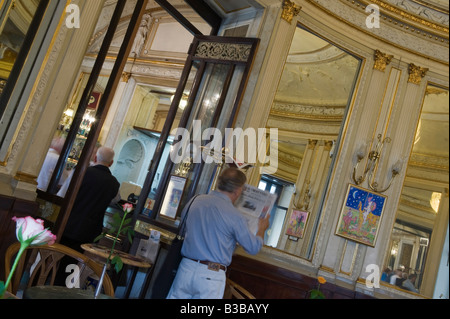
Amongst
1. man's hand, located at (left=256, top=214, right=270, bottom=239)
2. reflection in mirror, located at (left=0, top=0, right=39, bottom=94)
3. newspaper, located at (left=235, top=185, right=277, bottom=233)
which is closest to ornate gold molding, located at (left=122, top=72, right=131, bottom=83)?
reflection in mirror, located at (left=0, top=0, right=39, bottom=94)

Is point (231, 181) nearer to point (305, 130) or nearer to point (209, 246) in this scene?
point (209, 246)

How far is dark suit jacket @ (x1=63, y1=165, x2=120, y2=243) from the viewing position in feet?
14.6

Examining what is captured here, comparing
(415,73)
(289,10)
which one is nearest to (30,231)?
(289,10)

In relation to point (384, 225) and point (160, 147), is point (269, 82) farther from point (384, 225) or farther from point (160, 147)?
point (384, 225)

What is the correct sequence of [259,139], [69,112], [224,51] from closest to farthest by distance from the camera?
[69,112]
[259,139]
[224,51]

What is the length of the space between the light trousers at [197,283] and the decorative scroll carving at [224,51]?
3.23m

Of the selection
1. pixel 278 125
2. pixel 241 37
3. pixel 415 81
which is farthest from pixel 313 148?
pixel 241 37

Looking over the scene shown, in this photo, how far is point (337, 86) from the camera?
931 centimetres

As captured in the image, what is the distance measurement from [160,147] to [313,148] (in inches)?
174

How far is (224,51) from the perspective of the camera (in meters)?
5.86

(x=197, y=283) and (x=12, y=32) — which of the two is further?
(x=12, y=32)

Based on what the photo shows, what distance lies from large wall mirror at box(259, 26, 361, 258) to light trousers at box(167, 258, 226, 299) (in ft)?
11.0

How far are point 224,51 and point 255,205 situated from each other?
3058 millimetres

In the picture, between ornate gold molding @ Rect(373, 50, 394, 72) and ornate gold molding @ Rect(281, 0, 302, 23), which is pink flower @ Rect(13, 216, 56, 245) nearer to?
ornate gold molding @ Rect(281, 0, 302, 23)
